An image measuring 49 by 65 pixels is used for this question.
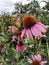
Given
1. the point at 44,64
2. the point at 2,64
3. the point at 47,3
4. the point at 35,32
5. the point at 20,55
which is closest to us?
the point at 35,32

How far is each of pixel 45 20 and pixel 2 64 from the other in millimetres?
393

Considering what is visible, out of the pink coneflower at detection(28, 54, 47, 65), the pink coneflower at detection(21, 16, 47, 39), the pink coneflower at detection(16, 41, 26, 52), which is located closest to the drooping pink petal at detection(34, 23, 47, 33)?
the pink coneflower at detection(21, 16, 47, 39)

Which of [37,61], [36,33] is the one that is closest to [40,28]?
[36,33]

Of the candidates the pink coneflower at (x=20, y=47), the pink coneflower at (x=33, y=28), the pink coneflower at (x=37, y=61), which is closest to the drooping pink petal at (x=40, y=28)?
the pink coneflower at (x=33, y=28)

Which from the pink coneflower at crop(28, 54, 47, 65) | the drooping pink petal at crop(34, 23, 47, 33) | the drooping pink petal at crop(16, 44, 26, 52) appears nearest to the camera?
the drooping pink petal at crop(34, 23, 47, 33)

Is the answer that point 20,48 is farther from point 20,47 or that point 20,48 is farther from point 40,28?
point 40,28

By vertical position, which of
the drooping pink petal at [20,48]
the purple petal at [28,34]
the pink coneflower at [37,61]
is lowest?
the drooping pink petal at [20,48]

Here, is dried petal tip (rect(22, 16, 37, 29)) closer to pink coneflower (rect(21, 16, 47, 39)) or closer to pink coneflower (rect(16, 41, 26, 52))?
pink coneflower (rect(21, 16, 47, 39))

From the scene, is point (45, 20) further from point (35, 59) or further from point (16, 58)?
point (16, 58)

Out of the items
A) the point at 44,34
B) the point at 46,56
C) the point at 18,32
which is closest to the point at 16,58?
the point at 18,32

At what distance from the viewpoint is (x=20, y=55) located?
5.27ft

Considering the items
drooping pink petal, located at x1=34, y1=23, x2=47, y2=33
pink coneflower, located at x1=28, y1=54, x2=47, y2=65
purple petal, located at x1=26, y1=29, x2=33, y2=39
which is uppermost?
drooping pink petal, located at x1=34, y1=23, x2=47, y2=33

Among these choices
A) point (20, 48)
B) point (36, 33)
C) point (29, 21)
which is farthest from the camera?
point (20, 48)

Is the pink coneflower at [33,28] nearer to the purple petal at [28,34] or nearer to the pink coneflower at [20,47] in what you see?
the purple petal at [28,34]
